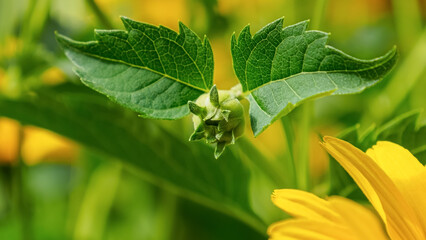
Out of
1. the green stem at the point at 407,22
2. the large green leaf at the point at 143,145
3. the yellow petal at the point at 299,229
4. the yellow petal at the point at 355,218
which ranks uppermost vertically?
the green stem at the point at 407,22

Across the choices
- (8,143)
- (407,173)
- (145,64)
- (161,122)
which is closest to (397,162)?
(407,173)

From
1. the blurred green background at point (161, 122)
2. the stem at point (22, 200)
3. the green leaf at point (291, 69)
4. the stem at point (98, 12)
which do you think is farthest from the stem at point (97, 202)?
the green leaf at point (291, 69)

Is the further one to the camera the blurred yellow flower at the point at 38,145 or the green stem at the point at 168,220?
the blurred yellow flower at the point at 38,145

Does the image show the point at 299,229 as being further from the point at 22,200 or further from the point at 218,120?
the point at 22,200

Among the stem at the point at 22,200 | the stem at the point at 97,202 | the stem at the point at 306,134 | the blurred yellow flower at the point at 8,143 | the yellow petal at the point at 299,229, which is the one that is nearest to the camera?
the yellow petal at the point at 299,229

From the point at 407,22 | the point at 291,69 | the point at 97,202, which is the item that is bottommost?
the point at 97,202

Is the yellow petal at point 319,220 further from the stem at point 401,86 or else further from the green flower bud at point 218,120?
the stem at point 401,86
